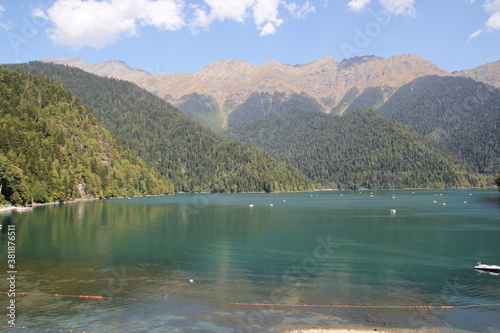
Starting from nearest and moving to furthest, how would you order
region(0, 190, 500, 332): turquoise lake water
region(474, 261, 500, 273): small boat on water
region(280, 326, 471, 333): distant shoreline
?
region(280, 326, 471, 333): distant shoreline < region(0, 190, 500, 332): turquoise lake water < region(474, 261, 500, 273): small boat on water

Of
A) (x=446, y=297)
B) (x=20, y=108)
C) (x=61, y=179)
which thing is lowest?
(x=446, y=297)

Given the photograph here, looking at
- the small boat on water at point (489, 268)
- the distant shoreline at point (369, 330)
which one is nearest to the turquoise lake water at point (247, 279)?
the distant shoreline at point (369, 330)

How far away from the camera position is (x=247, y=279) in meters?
45.9

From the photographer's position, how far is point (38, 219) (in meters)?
107

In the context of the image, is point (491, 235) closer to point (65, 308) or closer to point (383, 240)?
point (383, 240)

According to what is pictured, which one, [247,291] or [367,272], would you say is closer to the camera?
[247,291]

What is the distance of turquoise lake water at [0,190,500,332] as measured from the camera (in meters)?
32.6

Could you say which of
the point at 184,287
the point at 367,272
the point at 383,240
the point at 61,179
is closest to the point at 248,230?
the point at 383,240

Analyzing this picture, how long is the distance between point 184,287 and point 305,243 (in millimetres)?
36542

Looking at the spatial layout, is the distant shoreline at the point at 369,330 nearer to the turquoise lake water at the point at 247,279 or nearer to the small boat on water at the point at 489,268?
the turquoise lake water at the point at 247,279

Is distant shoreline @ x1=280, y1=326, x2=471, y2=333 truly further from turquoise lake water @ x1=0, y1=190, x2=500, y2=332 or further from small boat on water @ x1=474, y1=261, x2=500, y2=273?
small boat on water @ x1=474, y1=261, x2=500, y2=273

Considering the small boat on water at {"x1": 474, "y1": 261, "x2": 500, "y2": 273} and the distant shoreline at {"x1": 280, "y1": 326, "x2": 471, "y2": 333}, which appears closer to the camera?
the distant shoreline at {"x1": 280, "y1": 326, "x2": 471, "y2": 333}

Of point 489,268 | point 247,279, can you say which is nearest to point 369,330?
point 247,279

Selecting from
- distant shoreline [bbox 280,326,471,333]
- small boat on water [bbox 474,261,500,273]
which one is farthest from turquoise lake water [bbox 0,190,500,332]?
small boat on water [bbox 474,261,500,273]
